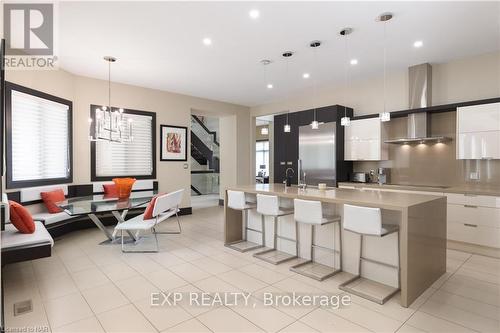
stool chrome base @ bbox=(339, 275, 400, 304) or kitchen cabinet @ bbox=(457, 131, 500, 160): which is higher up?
kitchen cabinet @ bbox=(457, 131, 500, 160)

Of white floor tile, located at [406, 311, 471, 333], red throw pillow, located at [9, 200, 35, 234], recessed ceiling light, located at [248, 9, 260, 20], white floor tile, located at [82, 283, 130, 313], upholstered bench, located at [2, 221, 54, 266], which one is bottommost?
white floor tile, located at [406, 311, 471, 333]

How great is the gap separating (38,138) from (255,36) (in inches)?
159

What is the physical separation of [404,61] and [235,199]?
145 inches

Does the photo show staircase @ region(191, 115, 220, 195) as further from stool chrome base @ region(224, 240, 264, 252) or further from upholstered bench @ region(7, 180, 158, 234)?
stool chrome base @ region(224, 240, 264, 252)

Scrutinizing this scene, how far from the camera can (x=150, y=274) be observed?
320 cm

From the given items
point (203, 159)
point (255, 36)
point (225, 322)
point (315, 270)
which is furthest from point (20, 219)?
point (203, 159)

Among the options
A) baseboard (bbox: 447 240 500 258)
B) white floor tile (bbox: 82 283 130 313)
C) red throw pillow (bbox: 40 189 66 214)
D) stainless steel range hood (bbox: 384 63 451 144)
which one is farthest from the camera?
stainless steel range hood (bbox: 384 63 451 144)

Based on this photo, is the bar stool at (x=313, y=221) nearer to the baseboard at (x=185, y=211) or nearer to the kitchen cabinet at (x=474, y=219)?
the kitchen cabinet at (x=474, y=219)

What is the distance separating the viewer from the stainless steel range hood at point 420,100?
459cm

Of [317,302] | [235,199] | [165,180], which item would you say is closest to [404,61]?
[235,199]

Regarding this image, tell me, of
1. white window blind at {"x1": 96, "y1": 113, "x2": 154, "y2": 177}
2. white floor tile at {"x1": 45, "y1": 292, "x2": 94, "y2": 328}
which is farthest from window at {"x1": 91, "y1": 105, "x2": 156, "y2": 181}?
white floor tile at {"x1": 45, "y1": 292, "x2": 94, "y2": 328}

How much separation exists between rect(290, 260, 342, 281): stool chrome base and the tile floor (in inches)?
3.0

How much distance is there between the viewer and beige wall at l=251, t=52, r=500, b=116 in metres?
4.20

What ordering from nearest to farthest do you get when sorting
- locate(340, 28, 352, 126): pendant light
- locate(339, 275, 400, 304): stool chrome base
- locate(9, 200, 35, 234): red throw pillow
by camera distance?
locate(339, 275, 400, 304): stool chrome base
locate(9, 200, 35, 234): red throw pillow
locate(340, 28, 352, 126): pendant light
